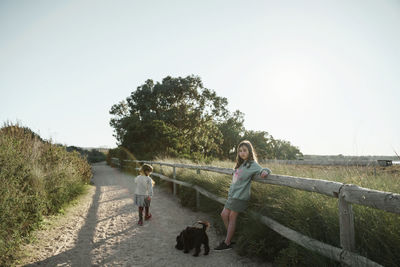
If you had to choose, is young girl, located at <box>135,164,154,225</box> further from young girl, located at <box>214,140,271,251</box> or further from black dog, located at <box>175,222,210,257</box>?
young girl, located at <box>214,140,271,251</box>

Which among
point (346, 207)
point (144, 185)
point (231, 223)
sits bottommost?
point (231, 223)

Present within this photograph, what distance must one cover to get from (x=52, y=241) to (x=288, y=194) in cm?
436

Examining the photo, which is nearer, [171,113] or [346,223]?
[346,223]

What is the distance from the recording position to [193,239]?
12.6ft

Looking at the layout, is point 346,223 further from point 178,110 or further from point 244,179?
point 178,110

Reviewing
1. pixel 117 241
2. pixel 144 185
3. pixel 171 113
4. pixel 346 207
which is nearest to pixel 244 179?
pixel 346 207

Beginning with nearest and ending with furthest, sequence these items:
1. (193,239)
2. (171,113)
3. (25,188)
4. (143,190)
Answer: (193,239) → (25,188) → (143,190) → (171,113)

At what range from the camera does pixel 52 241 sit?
436cm

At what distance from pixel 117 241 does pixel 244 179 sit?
9.09 ft

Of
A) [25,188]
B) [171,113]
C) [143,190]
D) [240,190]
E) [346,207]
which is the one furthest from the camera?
[171,113]

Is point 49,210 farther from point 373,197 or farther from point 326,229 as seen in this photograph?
point 373,197

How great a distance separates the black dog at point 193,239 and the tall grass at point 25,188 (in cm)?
246

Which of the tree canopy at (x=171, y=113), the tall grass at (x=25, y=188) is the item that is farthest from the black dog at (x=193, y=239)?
the tree canopy at (x=171, y=113)

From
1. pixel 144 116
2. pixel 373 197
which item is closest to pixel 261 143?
pixel 144 116
